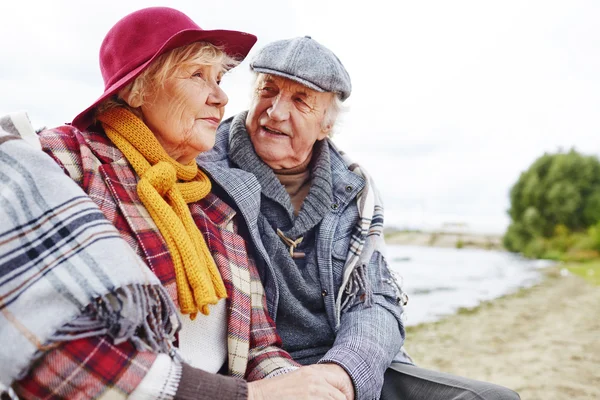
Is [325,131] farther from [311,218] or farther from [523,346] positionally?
[523,346]

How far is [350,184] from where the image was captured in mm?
2596

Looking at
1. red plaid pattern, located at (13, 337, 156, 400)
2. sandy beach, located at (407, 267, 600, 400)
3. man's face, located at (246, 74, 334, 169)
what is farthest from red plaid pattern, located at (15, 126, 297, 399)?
sandy beach, located at (407, 267, 600, 400)

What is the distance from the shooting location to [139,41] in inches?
72.8

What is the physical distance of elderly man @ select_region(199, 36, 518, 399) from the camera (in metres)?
2.25

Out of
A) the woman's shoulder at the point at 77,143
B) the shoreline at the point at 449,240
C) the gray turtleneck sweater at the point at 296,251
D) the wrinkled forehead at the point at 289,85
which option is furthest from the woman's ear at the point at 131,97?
the shoreline at the point at 449,240

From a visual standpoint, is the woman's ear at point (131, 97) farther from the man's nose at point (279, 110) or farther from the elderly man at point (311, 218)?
the man's nose at point (279, 110)

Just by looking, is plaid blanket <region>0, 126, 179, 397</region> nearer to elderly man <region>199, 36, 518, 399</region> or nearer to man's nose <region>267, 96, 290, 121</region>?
elderly man <region>199, 36, 518, 399</region>

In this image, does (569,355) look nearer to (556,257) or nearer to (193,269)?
(193,269)


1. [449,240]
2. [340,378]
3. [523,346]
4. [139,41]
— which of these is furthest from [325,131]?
[449,240]

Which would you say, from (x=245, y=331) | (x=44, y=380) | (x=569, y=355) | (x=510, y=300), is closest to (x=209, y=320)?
(x=245, y=331)

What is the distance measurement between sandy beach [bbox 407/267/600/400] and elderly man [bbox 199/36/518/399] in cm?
257

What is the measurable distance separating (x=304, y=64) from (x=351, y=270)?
102 centimetres

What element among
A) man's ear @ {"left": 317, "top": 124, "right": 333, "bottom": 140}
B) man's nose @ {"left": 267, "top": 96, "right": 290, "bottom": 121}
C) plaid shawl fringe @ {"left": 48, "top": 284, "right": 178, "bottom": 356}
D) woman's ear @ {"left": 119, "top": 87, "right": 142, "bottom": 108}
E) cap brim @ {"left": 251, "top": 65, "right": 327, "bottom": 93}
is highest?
cap brim @ {"left": 251, "top": 65, "right": 327, "bottom": 93}

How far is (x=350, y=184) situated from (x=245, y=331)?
39.3 inches
